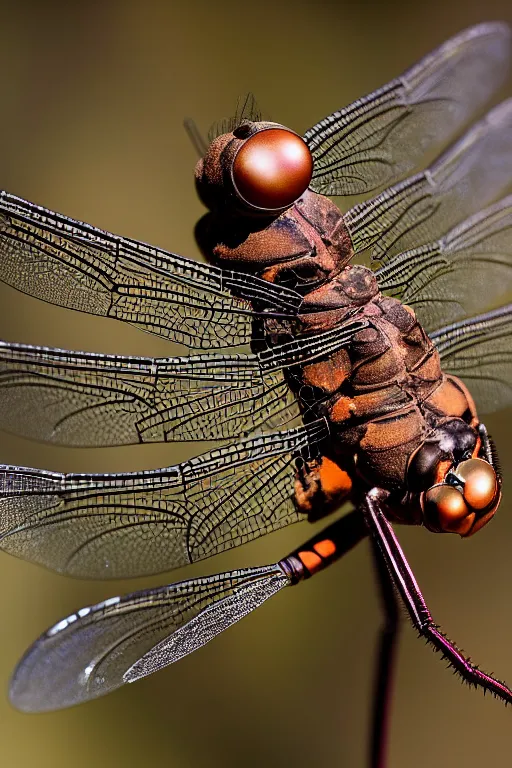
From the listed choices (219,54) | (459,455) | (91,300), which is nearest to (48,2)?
A: (219,54)

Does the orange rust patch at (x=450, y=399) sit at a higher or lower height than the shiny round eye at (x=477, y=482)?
higher

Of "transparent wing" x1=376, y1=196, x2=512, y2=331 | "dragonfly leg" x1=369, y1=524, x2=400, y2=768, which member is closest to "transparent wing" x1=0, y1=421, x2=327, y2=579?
"transparent wing" x1=376, y1=196, x2=512, y2=331

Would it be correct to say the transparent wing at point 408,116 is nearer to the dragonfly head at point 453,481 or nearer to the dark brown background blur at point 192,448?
the dragonfly head at point 453,481

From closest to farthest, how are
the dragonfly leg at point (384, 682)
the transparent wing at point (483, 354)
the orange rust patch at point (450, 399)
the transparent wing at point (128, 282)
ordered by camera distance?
the transparent wing at point (128, 282)
the orange rust patch at point (450, 399)
the transparent wing at point (483, 354)
the dragonfly leg at point (384, 682)

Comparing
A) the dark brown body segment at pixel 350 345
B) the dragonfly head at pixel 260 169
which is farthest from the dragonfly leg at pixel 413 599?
the dragonfly head at pixel 260 169

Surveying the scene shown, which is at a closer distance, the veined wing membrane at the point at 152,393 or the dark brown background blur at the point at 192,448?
the veined wing membrane at the point at 152,393

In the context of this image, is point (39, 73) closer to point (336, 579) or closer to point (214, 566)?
point (214, 566)

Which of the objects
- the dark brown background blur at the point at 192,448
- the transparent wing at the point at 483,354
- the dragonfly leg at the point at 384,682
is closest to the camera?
the transparent wing at the point at 483,354

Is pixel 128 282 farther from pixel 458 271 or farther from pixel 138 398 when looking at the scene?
pixel 458 271
